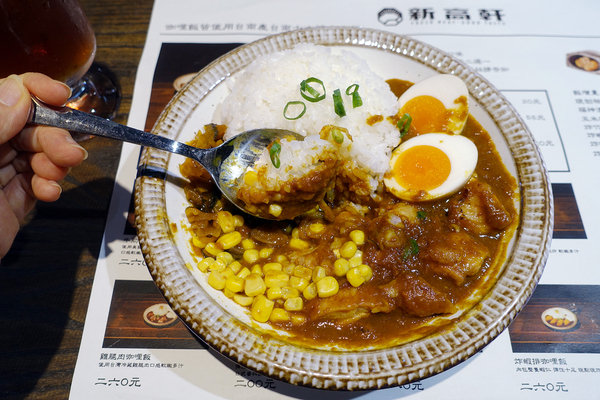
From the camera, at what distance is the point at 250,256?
→ 2.44 m

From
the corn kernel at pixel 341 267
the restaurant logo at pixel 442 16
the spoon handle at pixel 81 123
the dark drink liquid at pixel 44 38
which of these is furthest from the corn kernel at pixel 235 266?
the restaurant logo at pixel 442 16

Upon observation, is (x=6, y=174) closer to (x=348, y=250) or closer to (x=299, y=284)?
(x=299, y=284)

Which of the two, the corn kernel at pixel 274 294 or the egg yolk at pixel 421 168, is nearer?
the corn kernel at pixel 274 294

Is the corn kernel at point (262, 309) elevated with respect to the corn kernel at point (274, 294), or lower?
lower

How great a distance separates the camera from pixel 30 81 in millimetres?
2051

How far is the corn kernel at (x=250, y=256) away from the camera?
2.44 metres

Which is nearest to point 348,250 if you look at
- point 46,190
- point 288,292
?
point 288,292

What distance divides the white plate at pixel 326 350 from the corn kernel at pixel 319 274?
1.39 ft

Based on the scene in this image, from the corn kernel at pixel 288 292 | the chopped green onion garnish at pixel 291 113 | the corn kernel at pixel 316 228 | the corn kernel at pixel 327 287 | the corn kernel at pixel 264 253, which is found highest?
the chopped green onion garnish at pixel 291 113

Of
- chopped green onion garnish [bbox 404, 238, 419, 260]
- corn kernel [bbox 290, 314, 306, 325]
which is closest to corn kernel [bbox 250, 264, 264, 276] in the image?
corn kernel [bbox 290, 314, 306, 325]

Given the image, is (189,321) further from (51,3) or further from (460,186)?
(51,3)

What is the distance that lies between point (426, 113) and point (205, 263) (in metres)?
1.96

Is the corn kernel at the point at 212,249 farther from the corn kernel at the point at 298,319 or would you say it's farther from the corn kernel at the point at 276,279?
the corn kernel at the point at 298,319

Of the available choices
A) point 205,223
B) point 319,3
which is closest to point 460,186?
point 205,223
